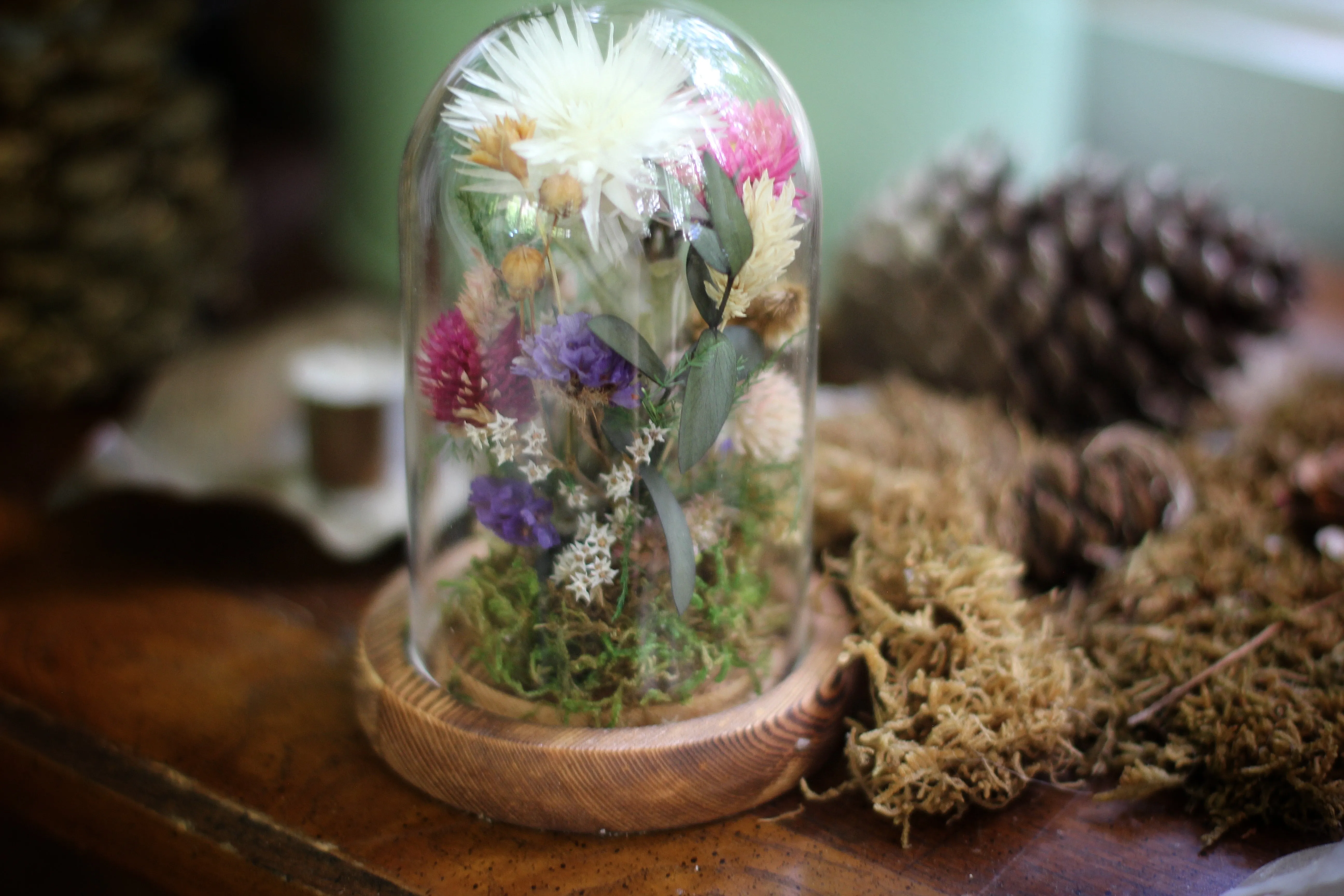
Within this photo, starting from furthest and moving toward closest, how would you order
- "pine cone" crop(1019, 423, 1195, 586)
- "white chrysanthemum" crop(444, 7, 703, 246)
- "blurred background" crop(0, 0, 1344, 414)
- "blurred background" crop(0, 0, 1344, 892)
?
"blurred background" crop(0, 0, 1344, 414), "blurred background" crop(0, 0, 1344, 892), "pine cone" crop(1019, 423, 1195, 586), "white chrysanthemum" crop(444, 7, 703, 246)

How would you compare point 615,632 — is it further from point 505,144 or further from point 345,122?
point 345,122

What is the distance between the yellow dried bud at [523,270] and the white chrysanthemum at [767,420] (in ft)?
0.33

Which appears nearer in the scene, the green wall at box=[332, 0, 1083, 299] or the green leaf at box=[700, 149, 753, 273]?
the green leaf at box=[700, 149, 753, 273]

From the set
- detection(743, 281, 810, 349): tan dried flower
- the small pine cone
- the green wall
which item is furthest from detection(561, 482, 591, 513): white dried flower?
the green wall

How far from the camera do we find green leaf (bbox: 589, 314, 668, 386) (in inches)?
16.4

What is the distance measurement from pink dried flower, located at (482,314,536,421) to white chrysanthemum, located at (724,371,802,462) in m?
0.09

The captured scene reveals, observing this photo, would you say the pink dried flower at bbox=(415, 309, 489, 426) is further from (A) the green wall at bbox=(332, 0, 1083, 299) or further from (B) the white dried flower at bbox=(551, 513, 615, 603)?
(A) the green wall at bbox=(332, 0, 1083, 299)

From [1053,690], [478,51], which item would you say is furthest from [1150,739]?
[478,51]

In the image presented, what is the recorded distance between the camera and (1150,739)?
489 mm

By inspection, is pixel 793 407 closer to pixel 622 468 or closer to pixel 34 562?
pixel 622 468

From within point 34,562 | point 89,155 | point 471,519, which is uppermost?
point 89,155

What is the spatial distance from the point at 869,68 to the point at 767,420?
57 centimetres

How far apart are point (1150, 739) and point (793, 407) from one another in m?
0.23

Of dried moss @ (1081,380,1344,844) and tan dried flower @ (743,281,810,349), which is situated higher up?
tan dried flower @ (743,281,810,349)
